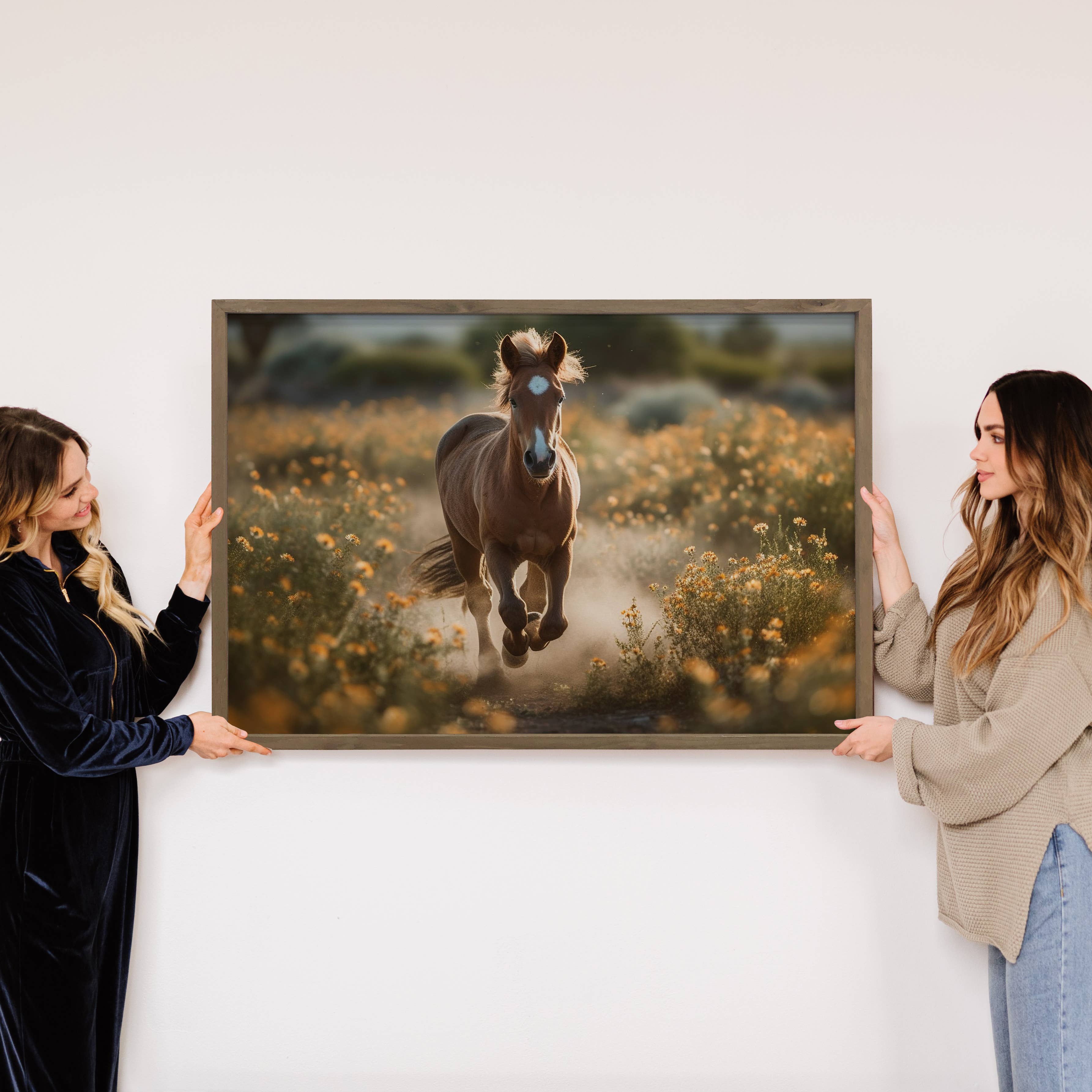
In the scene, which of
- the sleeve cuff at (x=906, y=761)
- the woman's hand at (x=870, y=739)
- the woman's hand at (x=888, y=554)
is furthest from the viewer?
the woman's hand at (x=888, y=554)

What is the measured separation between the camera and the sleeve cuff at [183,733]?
1442mm

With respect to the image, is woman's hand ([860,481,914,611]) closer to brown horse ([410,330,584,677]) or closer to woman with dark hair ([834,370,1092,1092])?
woman with dark hair ([834,370,1092,1092])

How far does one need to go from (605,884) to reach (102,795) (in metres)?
0.95

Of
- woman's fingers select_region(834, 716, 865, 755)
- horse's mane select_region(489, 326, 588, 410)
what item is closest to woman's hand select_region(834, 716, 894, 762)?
woman's fingers select_region(834, 716, 865, 755)

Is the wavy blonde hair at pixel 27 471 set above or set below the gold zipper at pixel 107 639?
above

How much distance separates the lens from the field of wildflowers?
152 centimetres

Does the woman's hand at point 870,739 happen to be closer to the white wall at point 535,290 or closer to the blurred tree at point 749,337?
the white wall at point 535,290

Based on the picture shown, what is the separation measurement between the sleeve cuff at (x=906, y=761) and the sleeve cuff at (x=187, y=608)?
4.17ft

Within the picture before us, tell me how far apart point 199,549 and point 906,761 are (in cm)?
131

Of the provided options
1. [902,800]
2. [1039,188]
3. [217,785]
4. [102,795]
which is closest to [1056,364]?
[1039,188]

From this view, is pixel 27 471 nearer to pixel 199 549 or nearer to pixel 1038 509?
pixel 199 549

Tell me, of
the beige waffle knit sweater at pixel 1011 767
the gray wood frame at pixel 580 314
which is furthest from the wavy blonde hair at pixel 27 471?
the beige waffle knit sweater at pixel 1011 767

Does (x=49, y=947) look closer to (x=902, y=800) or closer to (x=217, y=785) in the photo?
(x=217, y=785)

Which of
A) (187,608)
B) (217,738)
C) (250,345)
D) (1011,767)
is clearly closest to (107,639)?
(187,608)
